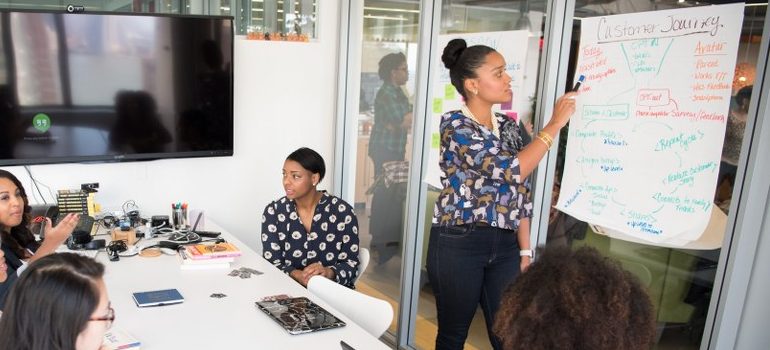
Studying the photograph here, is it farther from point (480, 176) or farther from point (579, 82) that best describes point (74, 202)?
point (579, 82)

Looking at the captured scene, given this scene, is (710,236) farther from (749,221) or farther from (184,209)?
(184,209)

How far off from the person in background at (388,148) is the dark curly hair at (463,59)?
3.67 feet

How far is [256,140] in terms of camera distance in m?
3.88

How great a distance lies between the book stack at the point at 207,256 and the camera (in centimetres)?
253

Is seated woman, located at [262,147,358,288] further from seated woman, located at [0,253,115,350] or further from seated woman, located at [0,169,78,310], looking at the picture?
seated woman, located at [0,253,115,350]

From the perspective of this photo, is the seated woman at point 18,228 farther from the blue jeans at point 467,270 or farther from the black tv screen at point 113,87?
the blue jeans at point 467,270

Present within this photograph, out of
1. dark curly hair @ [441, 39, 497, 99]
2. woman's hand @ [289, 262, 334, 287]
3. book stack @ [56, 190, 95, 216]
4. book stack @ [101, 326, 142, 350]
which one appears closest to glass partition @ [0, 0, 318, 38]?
book stack @ [56, 190, 95, 216]

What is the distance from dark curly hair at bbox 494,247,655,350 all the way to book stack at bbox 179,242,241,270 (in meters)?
1.64

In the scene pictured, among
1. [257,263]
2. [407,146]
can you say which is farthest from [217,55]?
[257,263]

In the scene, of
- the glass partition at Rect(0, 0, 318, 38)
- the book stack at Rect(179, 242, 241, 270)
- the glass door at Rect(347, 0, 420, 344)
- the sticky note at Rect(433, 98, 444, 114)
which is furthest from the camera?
the glass door at Rect(347, 0, 420, 344)

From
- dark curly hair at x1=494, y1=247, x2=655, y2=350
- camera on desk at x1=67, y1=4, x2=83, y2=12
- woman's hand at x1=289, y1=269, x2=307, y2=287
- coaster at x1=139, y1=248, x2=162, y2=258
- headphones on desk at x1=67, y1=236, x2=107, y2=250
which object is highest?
camera on desk at x1=67, y1=4, x2=83, y2=12

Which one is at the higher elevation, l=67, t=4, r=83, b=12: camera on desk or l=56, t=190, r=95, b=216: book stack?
l=67, t=4, r=83, b=12: camera on desk

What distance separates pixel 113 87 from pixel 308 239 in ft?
4.72

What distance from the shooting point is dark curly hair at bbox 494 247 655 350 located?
1.12 metres
